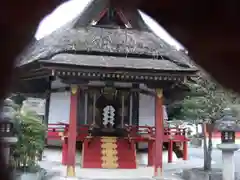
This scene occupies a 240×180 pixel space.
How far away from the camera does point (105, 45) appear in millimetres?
11312

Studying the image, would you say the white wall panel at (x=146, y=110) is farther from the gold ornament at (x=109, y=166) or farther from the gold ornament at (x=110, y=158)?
the gold ornament at (x=109, y=166)

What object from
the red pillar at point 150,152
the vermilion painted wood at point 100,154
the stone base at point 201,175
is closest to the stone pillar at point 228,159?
the stone base at point 201,175

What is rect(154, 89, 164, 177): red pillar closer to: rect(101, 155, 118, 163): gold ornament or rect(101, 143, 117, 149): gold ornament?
rect(101, 155, 118, 163): gold ornament

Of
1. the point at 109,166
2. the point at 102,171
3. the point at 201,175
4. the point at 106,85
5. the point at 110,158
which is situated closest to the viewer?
the point at 201,175

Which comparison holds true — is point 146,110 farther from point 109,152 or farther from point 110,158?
point 110,158

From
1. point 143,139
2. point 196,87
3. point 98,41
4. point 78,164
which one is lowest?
point 78,164

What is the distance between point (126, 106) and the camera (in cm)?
1262

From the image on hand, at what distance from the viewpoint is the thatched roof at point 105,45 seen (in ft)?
35.2

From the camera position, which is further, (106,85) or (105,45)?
(106,85)

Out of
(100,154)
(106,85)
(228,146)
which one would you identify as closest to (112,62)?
(106,85)

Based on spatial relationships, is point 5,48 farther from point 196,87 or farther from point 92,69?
point 196,87

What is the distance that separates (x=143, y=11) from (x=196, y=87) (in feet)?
34.0

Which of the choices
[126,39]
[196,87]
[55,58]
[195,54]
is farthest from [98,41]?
[195,54]

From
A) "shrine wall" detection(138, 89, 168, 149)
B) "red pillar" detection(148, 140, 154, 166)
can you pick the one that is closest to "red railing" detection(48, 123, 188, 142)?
"red pillar" detection(148, 140, 154, 166)
